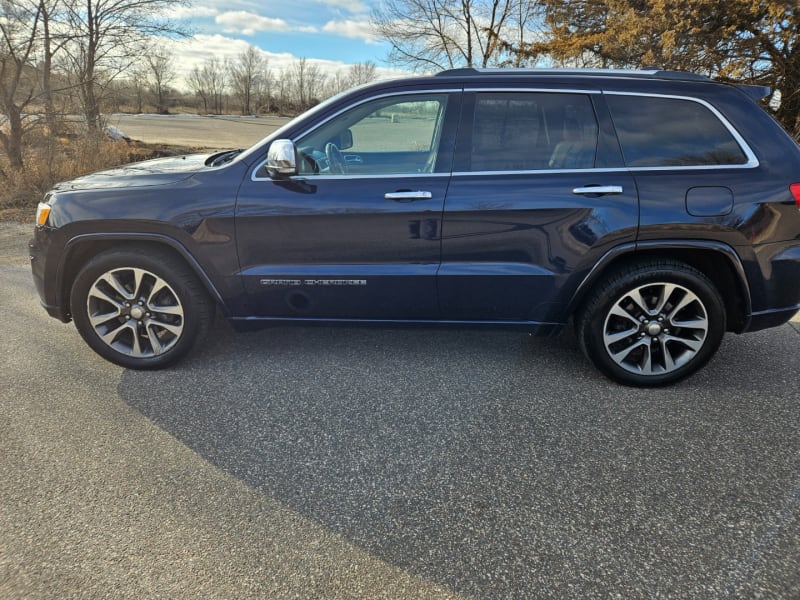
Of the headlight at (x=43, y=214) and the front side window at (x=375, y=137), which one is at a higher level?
the front side window at (x=375, y=137)

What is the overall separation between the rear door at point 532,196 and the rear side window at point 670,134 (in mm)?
92

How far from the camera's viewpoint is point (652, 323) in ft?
10.6

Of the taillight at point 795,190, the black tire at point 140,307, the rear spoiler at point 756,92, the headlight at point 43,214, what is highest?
the rear spoiler at point 756,92

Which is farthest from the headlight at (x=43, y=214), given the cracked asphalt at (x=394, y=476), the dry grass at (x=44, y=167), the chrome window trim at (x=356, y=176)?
the dry grass at (x=44, y=167)

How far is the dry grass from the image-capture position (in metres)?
9.21

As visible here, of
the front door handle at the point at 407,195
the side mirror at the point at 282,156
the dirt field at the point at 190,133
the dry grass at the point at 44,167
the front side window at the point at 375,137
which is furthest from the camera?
the dirt field at the point at 190,133

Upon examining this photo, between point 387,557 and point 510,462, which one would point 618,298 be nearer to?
point 510,462

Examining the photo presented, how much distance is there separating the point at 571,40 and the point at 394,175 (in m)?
14.1

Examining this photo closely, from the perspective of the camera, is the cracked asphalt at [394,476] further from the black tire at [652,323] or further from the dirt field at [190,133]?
the dirt field at [190,133]

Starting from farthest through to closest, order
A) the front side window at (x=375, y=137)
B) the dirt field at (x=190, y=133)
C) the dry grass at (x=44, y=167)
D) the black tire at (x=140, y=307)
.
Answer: the dirt field at (x=190, y=133)
the dry grass at (x=44, y=167)
the black tire at (x=140, y=307)
the front side window at (x=375, y=137)

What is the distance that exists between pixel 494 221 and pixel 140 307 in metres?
2.30

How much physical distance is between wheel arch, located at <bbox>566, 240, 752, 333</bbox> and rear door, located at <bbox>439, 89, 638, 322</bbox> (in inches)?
3.3

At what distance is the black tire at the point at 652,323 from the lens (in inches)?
125

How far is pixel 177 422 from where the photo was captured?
9.75 ft
